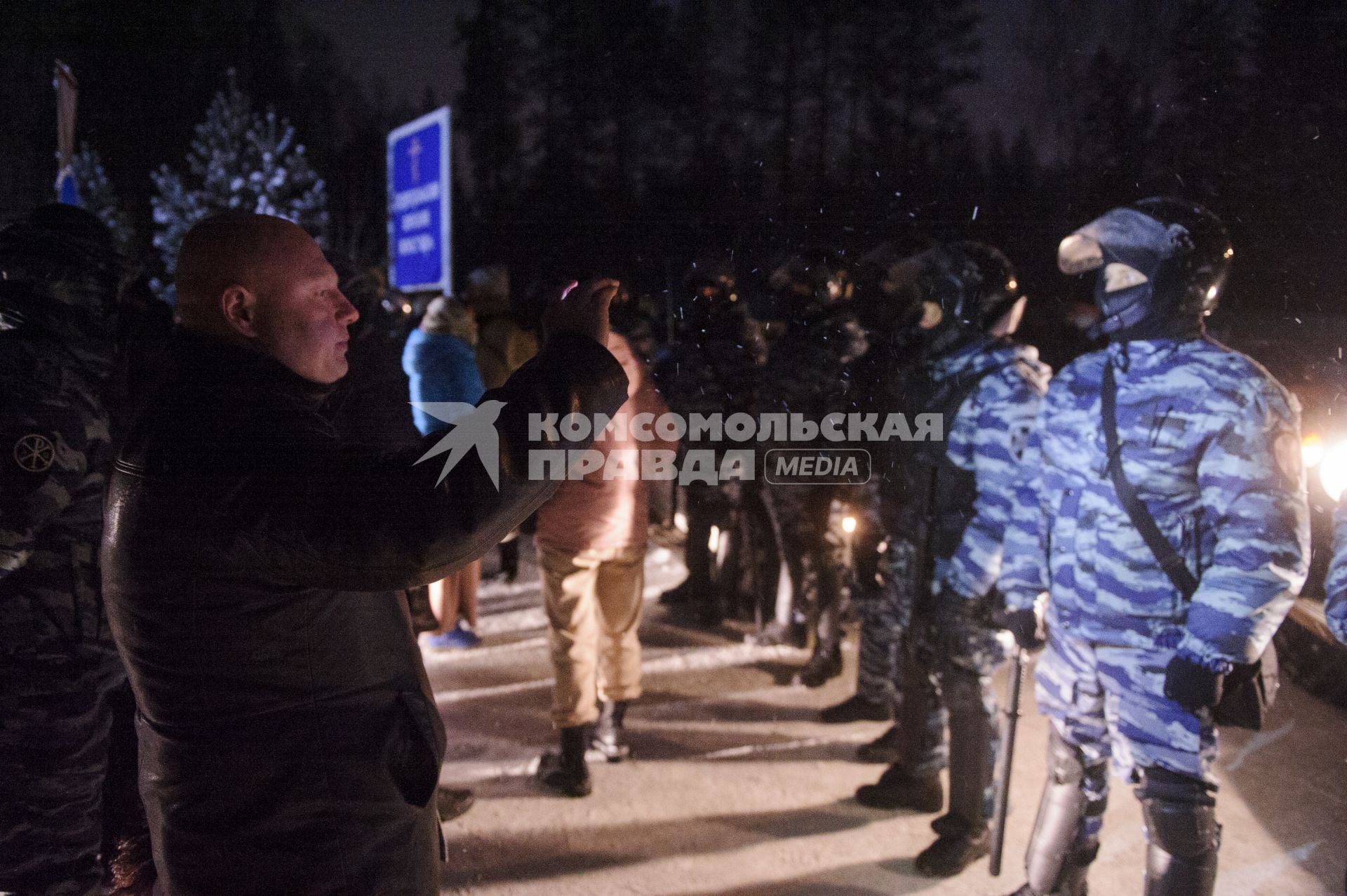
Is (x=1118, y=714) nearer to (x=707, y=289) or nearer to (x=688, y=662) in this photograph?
(x=707, y=289)

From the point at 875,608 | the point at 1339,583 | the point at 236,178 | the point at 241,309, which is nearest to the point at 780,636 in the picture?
the point at 875,608

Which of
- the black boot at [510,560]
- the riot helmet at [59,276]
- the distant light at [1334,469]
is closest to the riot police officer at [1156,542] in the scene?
the distant light at [1334,469]

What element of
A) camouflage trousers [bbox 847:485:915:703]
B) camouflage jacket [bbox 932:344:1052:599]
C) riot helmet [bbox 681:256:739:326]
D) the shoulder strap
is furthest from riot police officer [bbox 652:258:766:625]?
the shoulder strap

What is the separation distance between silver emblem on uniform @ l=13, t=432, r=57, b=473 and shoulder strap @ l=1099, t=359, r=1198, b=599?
10.2 feet

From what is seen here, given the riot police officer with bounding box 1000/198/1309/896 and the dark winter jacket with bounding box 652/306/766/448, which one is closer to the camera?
the riot police officer with bounding box 1000/198/1309/896

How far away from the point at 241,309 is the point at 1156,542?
2411 millimetres

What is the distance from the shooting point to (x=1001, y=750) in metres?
3.04

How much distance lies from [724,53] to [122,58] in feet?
76.5

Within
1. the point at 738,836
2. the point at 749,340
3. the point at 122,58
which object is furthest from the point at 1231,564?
the point at 122,58

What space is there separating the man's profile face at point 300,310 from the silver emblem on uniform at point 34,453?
1367mm

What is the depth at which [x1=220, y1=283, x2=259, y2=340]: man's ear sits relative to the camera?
1390mm

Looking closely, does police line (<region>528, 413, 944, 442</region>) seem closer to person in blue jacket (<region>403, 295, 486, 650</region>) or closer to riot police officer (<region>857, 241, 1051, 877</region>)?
riot police officer (<region>857, 241, 1051, 877</region>)

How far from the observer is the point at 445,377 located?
183 inches

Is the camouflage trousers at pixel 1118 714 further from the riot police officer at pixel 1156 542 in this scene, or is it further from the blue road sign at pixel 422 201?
the blue road sign at pixel 422 201
